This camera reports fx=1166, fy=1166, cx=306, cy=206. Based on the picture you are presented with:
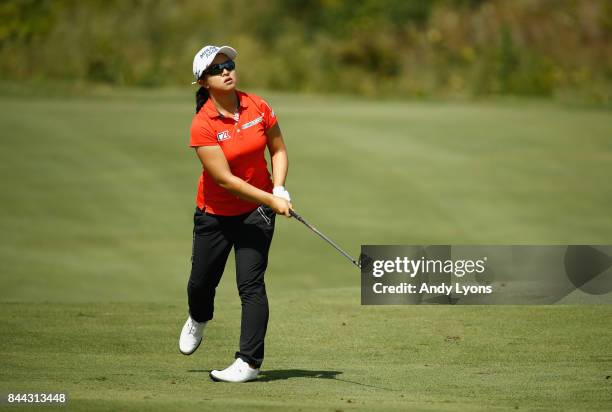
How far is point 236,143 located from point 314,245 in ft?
36.3

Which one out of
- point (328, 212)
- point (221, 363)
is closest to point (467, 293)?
point (221, 363)

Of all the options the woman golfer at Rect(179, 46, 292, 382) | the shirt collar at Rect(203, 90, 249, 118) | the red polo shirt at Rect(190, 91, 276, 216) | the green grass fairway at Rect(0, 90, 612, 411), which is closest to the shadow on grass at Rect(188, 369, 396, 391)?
the green grass fairway at Rect(0, 90, 612, 411)

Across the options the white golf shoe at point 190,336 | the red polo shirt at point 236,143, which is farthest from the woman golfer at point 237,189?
the white golf shoe at point 190,336

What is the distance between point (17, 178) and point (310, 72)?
13.5 metres

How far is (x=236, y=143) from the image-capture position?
6.91m

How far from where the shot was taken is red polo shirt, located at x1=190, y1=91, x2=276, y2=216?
687 cm

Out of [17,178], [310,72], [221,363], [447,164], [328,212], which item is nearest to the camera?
[221,363]

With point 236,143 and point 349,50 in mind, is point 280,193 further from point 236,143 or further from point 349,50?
point 349,50

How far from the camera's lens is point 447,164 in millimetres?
22359

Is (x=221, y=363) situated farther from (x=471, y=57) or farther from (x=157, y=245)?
(x=471, y=57)

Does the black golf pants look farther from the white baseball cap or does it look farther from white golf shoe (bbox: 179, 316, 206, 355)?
the white baseball cap

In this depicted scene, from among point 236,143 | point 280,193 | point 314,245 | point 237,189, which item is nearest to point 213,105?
point 236,143

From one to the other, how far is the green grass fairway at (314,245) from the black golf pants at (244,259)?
33 centimetres

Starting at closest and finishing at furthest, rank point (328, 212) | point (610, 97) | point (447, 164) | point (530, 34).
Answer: point (328, 212) < point (447, 164) < point (610, 97) < point (530, 34)
